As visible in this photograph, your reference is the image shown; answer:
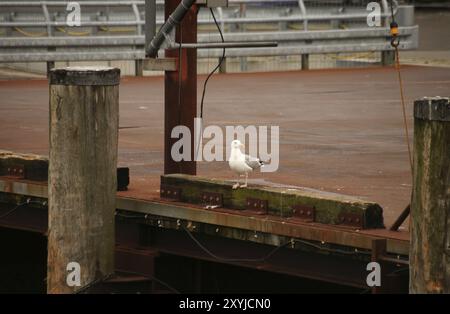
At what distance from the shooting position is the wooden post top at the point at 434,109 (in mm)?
7668

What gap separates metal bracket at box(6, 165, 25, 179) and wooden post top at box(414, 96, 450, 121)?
4.38 meters

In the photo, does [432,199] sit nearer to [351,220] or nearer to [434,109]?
[434,109]

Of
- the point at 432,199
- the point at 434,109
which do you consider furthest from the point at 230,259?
the point at 434,109

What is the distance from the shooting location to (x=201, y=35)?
2459 centimetres

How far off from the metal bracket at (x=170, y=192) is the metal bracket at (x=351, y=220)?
64.6 inches

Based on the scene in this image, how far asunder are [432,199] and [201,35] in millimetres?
17110

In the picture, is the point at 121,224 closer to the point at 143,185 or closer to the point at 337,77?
the point at 143,185

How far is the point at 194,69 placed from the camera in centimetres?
1091

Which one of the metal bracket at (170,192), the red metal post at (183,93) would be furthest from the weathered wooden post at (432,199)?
the red metal post at (183,93)

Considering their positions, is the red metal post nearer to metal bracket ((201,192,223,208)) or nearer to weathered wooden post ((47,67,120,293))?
metal bracket ((201,192,223,208))

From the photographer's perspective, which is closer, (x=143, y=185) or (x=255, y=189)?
(x=255, y=189)

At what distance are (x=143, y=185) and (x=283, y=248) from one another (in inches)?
82.0
